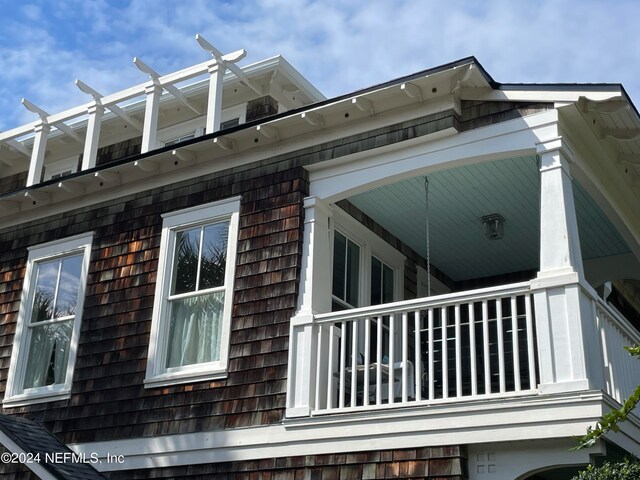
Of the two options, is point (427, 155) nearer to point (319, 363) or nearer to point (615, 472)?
point (319, 363)

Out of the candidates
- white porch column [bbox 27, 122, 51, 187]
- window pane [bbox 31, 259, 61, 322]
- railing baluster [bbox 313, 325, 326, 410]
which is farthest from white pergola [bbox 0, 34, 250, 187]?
railing baluster [bbox 313, 325, 326, 410]

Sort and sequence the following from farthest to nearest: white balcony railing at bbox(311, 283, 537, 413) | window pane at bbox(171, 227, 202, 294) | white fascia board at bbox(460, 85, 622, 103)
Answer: window pane at bbox(171, 227, 202, 294)
white fascia board at bbox(460, 85, 622, 103)
white balcony railing at bbox(311, 283, 537, 413)

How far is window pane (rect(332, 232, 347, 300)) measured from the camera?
30.3 ft

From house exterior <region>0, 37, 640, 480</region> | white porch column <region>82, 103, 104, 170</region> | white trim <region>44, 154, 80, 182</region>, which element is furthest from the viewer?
white trim <region>44, 154, 80, 182</region>

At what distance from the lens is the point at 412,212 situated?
948 centimetres

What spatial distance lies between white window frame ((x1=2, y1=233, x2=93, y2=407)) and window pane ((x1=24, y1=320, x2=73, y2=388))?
73 millimetres

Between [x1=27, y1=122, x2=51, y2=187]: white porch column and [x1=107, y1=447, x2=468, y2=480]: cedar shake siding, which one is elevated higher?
[x1=27, y1=122, x2=51, y2=187]: white porch column

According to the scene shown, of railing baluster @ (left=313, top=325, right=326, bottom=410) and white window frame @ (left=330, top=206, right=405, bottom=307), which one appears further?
white window frame @ (left=330, top=206, right=405, bottom=307)

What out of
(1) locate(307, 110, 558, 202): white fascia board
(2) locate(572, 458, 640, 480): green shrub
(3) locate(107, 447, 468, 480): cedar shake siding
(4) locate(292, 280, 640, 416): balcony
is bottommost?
(2) locate(572, 458, 640, 480): green shrub

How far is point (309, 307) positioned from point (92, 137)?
460 cm

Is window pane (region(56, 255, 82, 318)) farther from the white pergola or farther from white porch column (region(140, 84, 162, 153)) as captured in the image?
white porch column (region(140, 84, 162, 153))

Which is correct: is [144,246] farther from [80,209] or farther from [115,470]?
[115,470]

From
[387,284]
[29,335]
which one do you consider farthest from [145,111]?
[387,284]

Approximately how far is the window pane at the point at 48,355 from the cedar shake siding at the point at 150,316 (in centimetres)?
33
